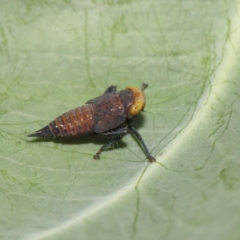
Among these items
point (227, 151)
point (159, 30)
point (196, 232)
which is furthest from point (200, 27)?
point (196, 232)

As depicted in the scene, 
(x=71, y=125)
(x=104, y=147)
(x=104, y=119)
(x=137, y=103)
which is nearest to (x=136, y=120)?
(x=137, y=103)

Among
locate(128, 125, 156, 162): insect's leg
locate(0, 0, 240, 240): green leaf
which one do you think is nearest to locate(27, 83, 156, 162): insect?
locate(128, 125, 156, 162): insect's leg

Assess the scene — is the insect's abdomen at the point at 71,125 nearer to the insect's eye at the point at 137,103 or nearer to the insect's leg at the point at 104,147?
the insect's leg at the point at 104,147

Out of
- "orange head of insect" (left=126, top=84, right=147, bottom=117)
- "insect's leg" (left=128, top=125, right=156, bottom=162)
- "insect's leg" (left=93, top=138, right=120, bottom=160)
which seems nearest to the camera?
"insect's leg" (left=128, top=125, right=156, bottom=162)

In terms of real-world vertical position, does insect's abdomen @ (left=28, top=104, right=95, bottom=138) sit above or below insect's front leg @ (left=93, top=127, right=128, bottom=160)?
above

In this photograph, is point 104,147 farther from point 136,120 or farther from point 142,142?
point 136,120

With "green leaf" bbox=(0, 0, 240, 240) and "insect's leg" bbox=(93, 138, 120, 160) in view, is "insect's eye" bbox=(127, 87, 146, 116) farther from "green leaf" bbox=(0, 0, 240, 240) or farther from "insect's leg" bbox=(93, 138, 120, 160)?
"insect's leg" bbox=(93, 138, 120, 160)

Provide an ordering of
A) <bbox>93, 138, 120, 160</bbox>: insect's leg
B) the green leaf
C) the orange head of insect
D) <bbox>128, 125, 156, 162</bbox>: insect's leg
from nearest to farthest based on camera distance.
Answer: the green leaf, <bbox>128, 125, 156, 162</bbox>: insect's leg, <bbox>93, 138, 120, 160</bbox>: insect's leg, the orange head of insect

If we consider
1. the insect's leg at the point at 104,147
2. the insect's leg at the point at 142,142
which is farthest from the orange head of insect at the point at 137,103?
the insect's leg at the point at 104,147
